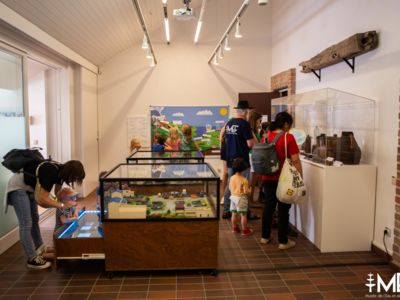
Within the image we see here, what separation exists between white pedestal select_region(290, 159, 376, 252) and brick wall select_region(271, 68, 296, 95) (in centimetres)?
283

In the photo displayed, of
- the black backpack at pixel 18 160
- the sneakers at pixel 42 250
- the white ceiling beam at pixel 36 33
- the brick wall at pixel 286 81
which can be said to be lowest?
the sneakers at pixel 42 250

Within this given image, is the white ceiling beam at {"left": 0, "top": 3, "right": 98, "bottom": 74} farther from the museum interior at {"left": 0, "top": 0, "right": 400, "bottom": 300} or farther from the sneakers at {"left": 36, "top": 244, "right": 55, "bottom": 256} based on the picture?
the sneakers at {"left": 36, "top": 244, "right": 55, "bottom": 256}

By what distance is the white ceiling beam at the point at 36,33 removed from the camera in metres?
3.34

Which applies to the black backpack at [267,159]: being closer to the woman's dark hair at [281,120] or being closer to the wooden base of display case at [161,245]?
the woman's dark hair at [281,120]

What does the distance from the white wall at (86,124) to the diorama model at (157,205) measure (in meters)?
3.39

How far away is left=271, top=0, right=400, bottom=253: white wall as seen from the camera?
3.28 meters

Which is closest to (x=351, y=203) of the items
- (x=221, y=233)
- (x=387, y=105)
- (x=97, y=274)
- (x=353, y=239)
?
(x=353, y=239)

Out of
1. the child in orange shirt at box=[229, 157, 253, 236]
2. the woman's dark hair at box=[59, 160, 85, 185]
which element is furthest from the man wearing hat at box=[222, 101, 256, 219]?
the woman's dark hair at box=[59, 160, 85, 185]

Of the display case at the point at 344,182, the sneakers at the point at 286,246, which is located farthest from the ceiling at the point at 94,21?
the sneakers at the point at 286,246

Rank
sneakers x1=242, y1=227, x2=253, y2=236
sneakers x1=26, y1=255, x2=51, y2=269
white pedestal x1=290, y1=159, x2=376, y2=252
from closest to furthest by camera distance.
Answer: sneakers x1=26, y1=255, x2=51, y2=269 < white pedestal x1=290, y1=159, x2=376, y2=252 < sneakers x1=242, y1=227, x2=253, y2=236

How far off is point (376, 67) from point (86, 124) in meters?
4.93

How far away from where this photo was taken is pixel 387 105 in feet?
11.0

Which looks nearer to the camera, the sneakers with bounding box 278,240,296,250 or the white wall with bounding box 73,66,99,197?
the sneakers with bounding box 278,240,296,250

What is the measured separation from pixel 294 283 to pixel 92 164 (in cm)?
495
